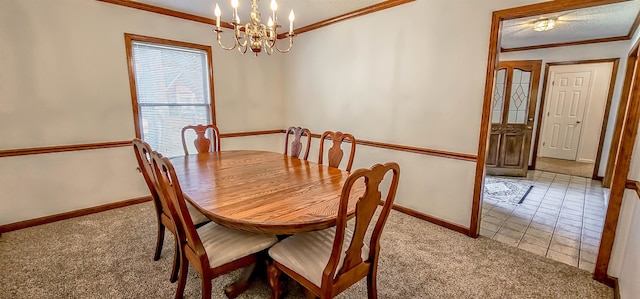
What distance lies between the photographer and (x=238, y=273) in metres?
2.02

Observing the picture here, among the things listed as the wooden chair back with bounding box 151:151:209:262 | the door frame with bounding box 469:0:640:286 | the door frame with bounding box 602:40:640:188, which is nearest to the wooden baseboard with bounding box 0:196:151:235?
the wooden chair back with bounding box 151:151:209:262

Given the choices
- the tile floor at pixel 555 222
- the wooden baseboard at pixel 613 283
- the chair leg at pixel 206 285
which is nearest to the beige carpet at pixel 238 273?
the wooden baseboard at pixel 613 283

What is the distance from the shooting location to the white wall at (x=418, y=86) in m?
2.51

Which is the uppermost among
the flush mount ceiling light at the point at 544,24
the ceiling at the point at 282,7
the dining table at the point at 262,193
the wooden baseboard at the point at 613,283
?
the ceiling at the point at 282,7

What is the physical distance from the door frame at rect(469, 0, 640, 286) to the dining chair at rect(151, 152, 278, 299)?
80.1 inches

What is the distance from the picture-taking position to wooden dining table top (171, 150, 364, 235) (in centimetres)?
131

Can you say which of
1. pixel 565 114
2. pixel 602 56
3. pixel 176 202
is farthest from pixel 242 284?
pixel 565 114

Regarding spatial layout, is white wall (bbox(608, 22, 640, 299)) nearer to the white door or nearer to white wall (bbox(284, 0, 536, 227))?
white wall (bbox(284, 0, 536, 227))

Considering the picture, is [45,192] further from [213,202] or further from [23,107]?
[213,202]

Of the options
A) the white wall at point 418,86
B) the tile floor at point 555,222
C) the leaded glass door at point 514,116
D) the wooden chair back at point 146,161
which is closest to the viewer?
the wooden chair back at point 146,161

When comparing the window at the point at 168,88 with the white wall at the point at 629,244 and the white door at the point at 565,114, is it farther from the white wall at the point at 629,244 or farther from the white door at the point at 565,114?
the white door at the point at 565,114

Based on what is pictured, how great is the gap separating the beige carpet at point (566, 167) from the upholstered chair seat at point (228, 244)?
18.5ft

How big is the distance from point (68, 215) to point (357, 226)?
3218mm

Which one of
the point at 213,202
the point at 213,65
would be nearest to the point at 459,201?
the point at 213,202
